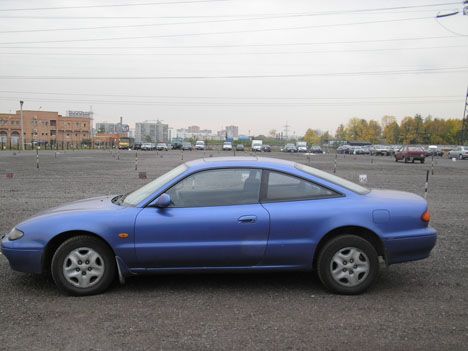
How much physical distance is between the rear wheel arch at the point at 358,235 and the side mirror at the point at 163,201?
1.66m

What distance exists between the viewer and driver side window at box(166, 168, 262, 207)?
16.2 ft

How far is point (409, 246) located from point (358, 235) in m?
0.56

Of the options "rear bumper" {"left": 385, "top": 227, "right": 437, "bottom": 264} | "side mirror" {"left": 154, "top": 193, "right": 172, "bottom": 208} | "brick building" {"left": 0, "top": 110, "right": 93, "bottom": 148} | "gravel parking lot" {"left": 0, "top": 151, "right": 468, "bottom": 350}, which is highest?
"brick building" {"left": 0, "top": 110, "right": 93, "bottom": 148}

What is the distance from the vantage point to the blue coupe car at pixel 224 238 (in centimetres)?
473

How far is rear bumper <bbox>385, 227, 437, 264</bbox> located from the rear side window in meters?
0.81

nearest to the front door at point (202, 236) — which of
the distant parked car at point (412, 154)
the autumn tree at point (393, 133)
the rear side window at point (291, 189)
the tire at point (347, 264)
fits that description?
the rear side window at point (291, 189)

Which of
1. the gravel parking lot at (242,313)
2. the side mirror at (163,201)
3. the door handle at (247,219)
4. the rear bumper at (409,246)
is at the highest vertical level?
the side mirror at (163,201)

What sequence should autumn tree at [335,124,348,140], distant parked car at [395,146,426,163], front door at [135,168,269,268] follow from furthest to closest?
autumn tree at [335,124,348,140]
distant parked car at [395,146,426,163]
front door at [135,168,269,268]

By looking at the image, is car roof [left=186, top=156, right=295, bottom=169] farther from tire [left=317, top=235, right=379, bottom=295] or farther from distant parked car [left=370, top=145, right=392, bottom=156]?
distant parked car [left=370, top=145, right=392, bottom=156]

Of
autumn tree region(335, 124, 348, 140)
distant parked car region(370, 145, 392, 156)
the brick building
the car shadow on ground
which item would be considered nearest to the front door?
the car shadow on ground

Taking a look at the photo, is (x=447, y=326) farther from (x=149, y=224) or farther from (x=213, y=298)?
(x=149, y=224)

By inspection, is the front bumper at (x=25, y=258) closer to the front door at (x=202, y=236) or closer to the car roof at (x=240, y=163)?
the front door at (x=202, y=236)

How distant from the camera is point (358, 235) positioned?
4.93 m

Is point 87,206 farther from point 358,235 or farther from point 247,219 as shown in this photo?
point 358,235
